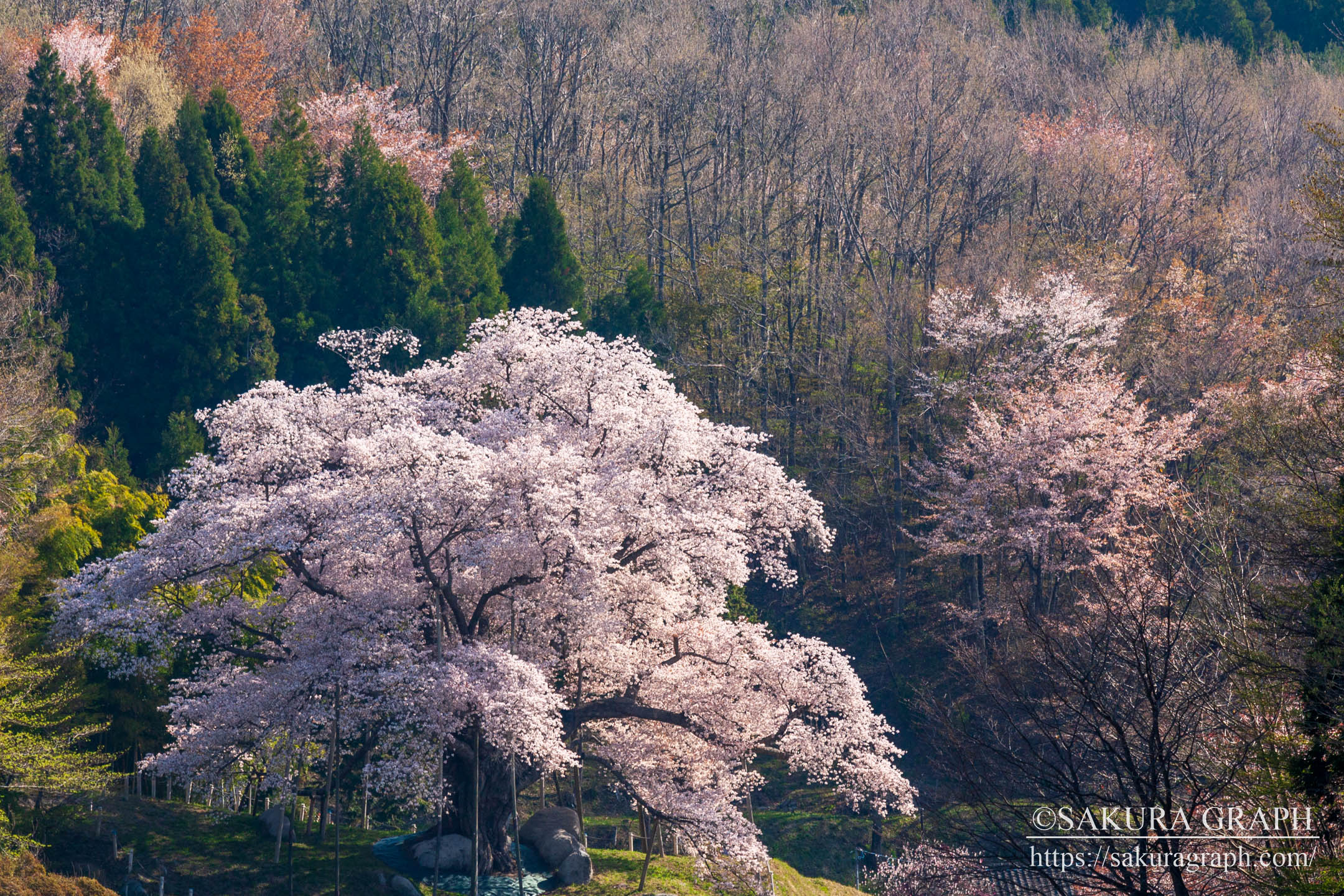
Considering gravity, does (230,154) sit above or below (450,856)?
above

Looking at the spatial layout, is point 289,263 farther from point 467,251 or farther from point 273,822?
point 273,822

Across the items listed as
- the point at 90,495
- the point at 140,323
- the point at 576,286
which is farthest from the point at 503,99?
the point at 90,495

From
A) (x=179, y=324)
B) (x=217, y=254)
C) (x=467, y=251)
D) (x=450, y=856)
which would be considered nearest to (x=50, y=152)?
(x=217, y=254)

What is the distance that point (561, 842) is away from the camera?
67.8 ft

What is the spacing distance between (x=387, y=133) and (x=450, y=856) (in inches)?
1315

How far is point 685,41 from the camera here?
51.2 metres

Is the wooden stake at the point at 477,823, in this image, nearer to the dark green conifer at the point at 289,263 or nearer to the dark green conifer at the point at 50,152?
the dark green conifer at the point at 289,263

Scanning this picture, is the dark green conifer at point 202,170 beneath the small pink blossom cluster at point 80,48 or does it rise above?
beneath

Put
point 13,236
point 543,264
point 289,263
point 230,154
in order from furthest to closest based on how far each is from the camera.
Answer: point 543,264 < point 230,154 < point 289,263 < point 13,236

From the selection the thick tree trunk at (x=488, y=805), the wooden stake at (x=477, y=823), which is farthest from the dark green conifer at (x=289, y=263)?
the wooden stake at (x=477, y=823)

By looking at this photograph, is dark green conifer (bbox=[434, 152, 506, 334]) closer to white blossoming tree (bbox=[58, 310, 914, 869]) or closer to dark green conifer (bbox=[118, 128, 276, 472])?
dark green conifer (bbox=[118, 128, 276, 472])

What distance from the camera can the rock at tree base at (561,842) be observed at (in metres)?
19.9

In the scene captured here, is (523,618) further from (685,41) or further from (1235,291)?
(685,41)

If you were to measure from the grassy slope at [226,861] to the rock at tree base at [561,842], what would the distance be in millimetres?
323
